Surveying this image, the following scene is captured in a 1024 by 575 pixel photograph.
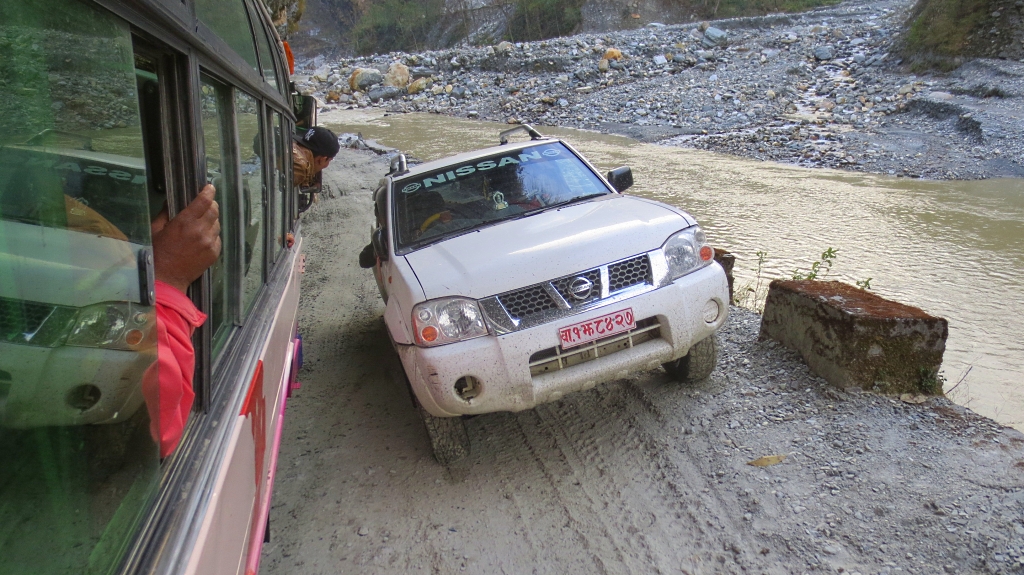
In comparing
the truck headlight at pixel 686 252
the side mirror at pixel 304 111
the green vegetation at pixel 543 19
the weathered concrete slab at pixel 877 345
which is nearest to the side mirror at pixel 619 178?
the truck headlight at pixel 686 252

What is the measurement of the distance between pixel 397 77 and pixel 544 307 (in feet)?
109

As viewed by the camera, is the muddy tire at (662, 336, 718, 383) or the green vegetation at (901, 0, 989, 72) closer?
the muddy tire at (662, 336, 718, 383)

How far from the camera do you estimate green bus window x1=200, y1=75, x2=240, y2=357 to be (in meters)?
2.22

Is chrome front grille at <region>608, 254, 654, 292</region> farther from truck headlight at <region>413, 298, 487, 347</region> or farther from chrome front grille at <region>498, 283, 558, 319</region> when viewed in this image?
truck headlight at <region>413, 298, 487, 347</region>

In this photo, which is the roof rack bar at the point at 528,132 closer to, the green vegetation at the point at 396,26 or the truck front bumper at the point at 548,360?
the truck front bumper at the point at 548,360

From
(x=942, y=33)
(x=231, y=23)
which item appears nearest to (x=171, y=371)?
(x=231, y=23)

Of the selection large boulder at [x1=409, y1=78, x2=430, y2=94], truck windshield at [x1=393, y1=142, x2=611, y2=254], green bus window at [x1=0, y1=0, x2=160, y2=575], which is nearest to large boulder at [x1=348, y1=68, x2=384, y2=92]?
large boulder at [x1=409, y1=78, x2=430, y2=94]

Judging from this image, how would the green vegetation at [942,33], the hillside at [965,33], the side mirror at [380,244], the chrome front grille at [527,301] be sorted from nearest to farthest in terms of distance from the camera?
the chrome front grille at [527,301], the side mirror at [380,244], the hillside at [965,33], the green vegetation at [942,33]

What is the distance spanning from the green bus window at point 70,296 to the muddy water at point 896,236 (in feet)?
16.4

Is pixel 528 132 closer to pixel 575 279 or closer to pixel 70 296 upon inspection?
pixel 575 279

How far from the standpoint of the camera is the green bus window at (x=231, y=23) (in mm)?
2291

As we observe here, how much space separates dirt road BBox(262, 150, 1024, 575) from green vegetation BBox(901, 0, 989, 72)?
20.0 metres

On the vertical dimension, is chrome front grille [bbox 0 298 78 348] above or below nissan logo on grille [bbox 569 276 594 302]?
above

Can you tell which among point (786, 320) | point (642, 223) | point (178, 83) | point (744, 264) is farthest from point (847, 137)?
point (178, 83)
